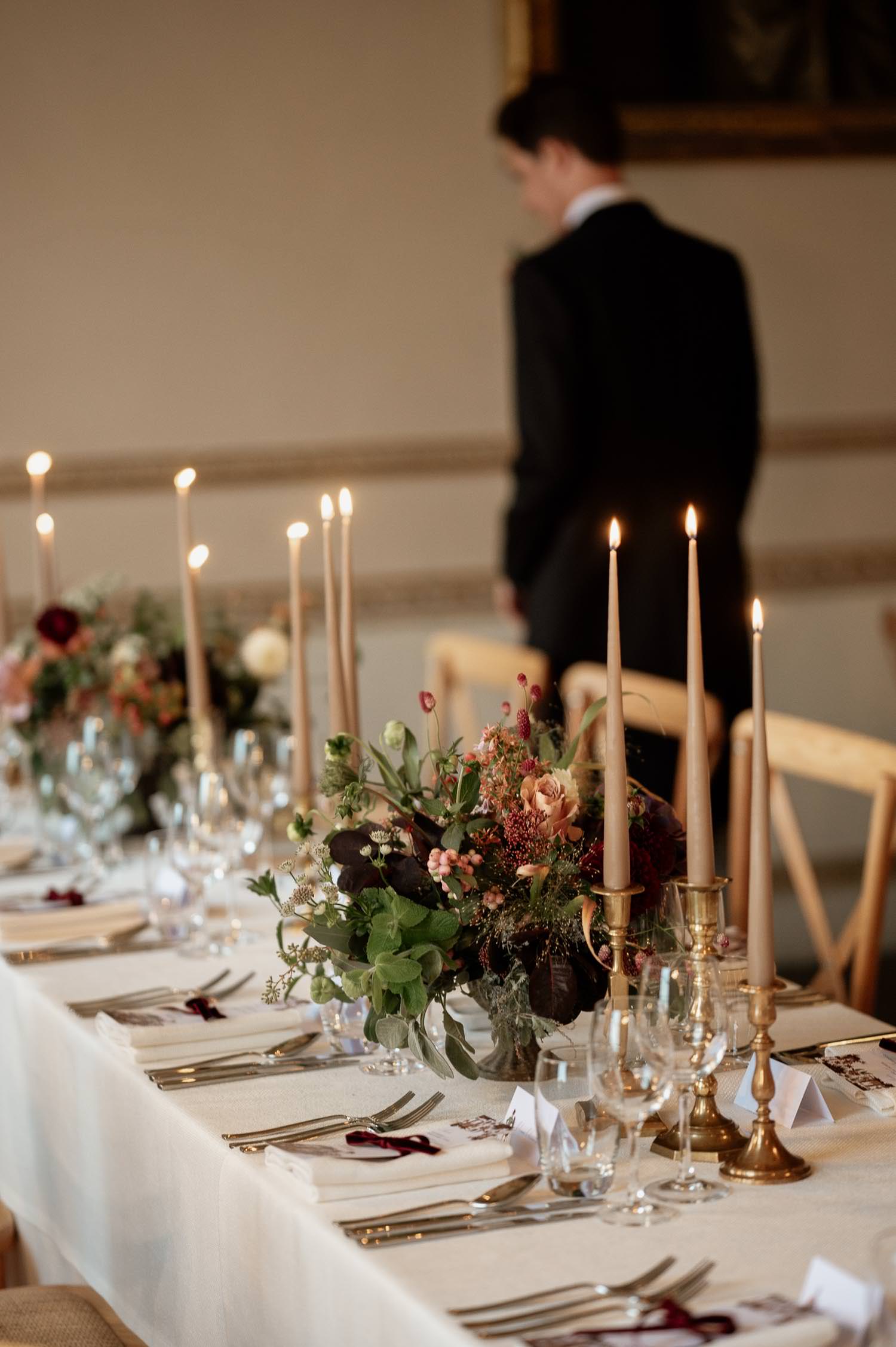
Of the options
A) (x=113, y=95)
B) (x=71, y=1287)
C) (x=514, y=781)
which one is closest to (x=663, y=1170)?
(x=514, y=781)

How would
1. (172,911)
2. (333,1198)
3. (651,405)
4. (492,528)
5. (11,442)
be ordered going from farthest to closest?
1. (492,528)
2. (11,442)
3. (651,405)
4. (172,911)
5. (333,1198)

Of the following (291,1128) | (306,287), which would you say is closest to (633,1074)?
→ (291,1128)

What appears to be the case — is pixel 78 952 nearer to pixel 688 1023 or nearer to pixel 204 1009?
pixel 204 1009

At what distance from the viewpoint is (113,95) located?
530 cm

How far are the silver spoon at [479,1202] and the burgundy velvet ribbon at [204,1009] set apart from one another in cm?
59

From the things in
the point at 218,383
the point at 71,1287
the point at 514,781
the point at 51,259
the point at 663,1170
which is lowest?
the point at 71,1287

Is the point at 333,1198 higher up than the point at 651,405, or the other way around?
the point at 651,405

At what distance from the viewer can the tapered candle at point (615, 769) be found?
1.48 meters

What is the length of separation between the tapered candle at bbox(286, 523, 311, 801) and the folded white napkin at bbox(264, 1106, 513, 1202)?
0.84 m

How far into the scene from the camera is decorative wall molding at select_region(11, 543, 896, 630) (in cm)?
548

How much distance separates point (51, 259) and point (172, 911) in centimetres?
340

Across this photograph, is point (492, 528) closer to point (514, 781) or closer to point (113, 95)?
point (113, 95)

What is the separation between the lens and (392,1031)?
168 cm

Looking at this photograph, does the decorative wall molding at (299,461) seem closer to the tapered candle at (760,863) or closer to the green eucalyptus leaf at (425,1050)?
the green eucalyptus leaf at (425,1050)
